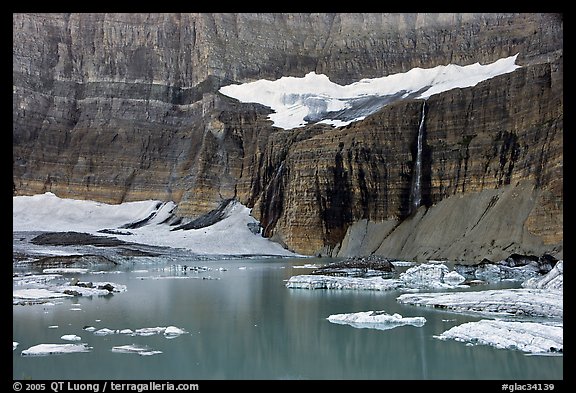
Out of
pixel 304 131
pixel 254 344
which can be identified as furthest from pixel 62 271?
pixel 304 131

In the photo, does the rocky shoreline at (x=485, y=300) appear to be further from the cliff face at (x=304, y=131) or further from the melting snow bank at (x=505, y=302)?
the cliff face at (x=304, y=131)

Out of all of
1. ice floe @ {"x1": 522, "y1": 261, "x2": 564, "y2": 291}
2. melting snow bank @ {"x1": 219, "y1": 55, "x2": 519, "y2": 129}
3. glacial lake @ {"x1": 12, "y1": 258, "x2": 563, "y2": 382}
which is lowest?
glacial lake @ {"x1": 12, "y1": 258, "x2": 563, "y2": 382}

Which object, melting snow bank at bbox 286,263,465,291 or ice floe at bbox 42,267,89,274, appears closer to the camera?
melting snow bank at bbox 286,263,465,291

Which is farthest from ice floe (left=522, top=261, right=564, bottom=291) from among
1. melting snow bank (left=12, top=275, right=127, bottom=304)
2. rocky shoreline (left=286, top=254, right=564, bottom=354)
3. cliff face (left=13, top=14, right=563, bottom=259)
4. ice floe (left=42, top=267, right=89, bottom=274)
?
ice floe (left=42, top=267, right=89, bottom=274)

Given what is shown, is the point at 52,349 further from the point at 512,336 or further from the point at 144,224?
the point at 144,224

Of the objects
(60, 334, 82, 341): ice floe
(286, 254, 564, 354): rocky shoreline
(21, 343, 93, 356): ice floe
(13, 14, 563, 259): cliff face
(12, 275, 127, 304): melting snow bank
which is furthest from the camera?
(13, 14, 563, 259): cliff face

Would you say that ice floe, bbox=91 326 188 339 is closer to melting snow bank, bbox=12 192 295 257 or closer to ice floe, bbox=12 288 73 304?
ice floe, bbox=12 288 73 304

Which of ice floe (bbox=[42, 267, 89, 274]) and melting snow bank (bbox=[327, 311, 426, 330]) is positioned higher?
ice floe (bbox=[42, 267, 89, 274])

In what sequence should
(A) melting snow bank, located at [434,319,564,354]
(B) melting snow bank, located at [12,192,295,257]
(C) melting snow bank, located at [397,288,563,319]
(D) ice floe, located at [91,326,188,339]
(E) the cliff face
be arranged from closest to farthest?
(A) melting snow bank, located at [434,319,564,354] < (D) ice floe, located at [91,326,188,339] < (C) melting snow bank, located at [397,288,563,319] < (E) the cliff face < (B) melting snow bank, located at [12,192,295,257]
